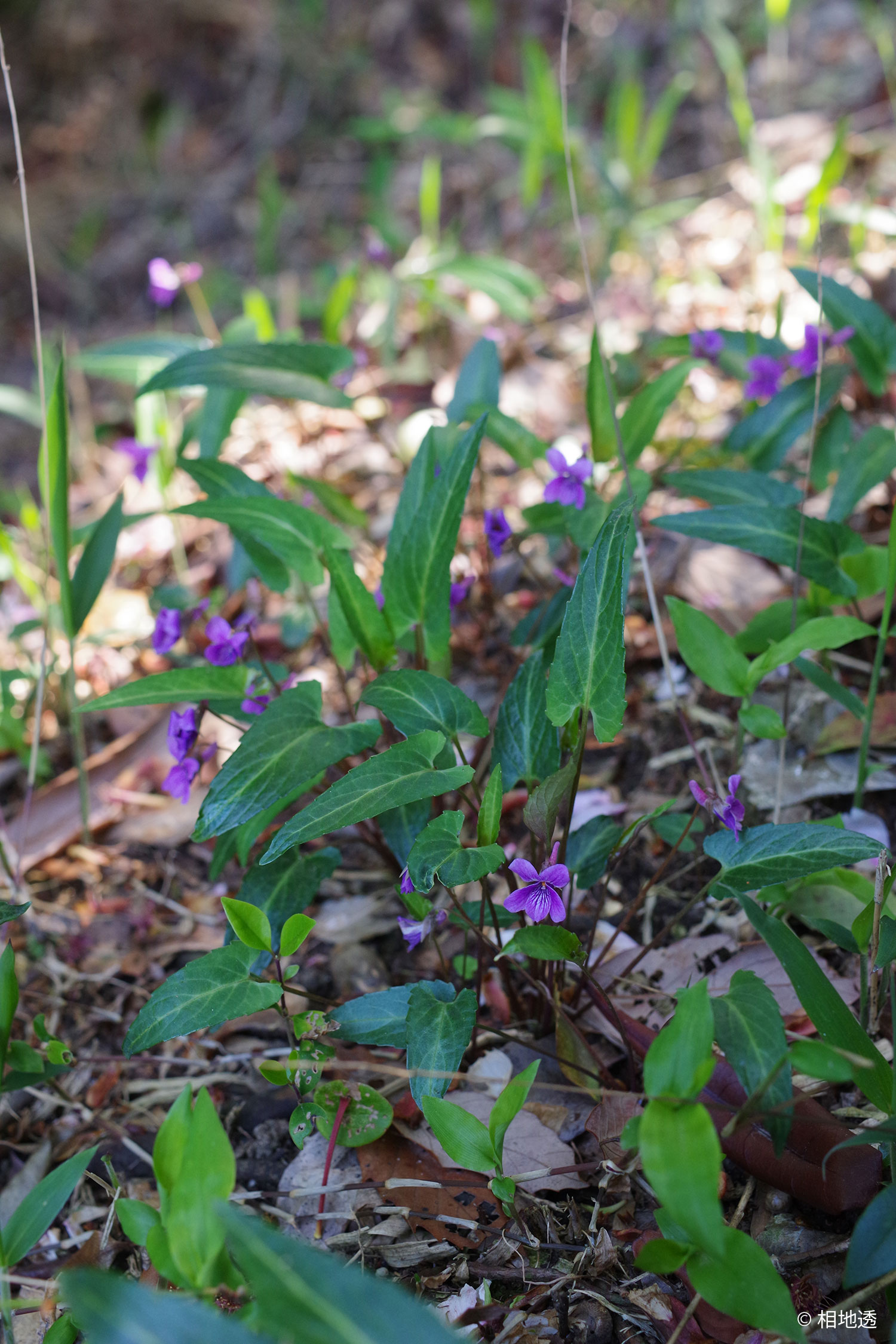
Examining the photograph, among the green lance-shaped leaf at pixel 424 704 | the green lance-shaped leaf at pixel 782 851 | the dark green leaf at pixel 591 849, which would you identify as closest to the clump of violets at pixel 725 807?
the green lance-shaped leaf at pixel 782 851

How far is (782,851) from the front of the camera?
1232 millimetres

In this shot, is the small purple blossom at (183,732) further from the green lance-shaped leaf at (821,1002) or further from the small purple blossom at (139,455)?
the small purple blossom at (139,455)

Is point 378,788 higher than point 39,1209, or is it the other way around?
point 378,788

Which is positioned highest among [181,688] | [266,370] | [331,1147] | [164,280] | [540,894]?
[164,280]

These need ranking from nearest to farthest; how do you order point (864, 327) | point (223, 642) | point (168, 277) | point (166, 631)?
point (223, 642) → point (166, 631) → point (864, 327) → point (168, 277)

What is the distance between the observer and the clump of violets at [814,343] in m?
2.05

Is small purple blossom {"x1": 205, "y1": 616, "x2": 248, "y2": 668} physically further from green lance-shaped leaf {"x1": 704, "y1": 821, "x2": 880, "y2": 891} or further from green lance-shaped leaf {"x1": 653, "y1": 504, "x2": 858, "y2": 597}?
green lance-shaped leaf {"x1": 704, "y1": 821, "x2": 880, "y2": 891}

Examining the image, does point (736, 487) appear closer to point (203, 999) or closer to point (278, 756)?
point (278, 756)

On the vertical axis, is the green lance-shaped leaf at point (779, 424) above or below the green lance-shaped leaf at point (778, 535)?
above

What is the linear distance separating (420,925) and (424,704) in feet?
1.07

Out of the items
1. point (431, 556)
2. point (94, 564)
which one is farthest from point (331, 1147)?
point (94, 564)

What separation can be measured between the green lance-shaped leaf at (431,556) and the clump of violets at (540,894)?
0.47 m

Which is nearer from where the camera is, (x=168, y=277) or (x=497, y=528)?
(x=497, y=528)

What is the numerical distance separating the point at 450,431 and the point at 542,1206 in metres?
1.44
